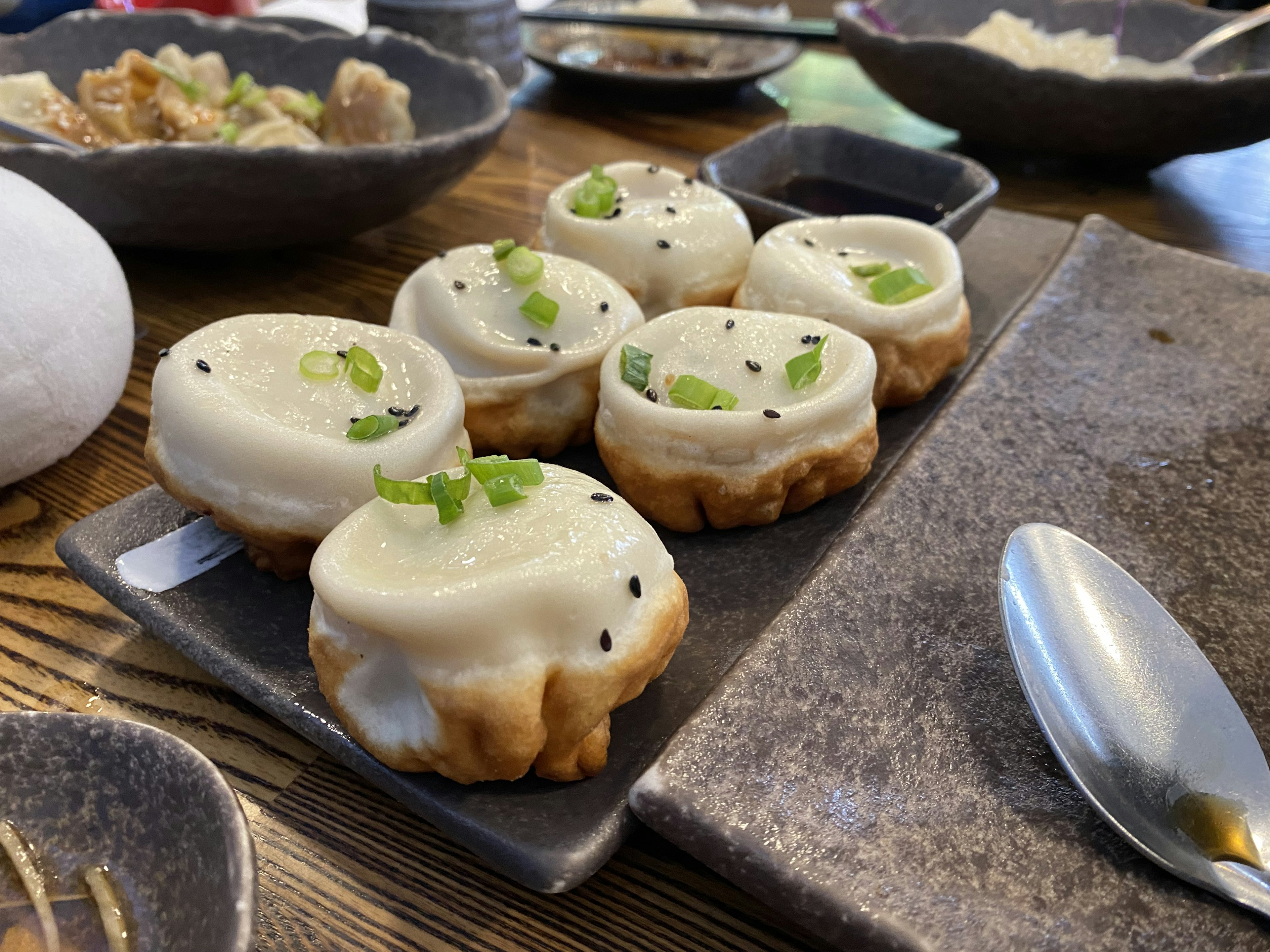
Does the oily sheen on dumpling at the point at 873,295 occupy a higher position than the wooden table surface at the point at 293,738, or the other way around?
the oily sheen on dumpling at the point at 873,295

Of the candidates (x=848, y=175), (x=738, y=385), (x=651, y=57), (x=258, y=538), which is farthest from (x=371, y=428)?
(x=651, y=57)

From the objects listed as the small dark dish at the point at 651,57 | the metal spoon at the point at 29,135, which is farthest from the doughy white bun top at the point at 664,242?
the small dark dish at the point at 651,57

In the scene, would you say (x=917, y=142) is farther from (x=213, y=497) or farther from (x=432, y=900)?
(x=432, y=900)

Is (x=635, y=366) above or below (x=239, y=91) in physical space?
below

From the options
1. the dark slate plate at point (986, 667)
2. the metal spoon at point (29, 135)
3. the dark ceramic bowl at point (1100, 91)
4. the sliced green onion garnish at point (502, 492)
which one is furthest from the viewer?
the dark ceramic bowl at point (1100, 91)

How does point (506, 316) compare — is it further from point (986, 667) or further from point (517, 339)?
point (986, 667)

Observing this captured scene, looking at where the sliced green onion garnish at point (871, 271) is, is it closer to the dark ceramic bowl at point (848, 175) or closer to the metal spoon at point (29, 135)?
the dark ceramic bowl at point (848, 175)

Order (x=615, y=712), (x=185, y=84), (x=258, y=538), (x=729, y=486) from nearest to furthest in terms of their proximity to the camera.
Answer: (x=615, y=712) → (x=258, y=538) → (x=729, y=486) → (x=185, y=84)
